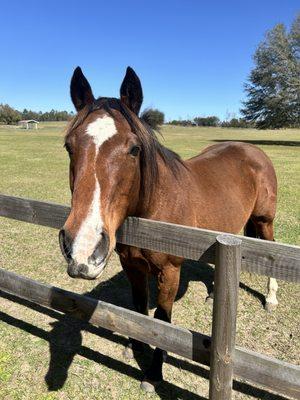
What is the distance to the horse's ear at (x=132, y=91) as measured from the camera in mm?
2480

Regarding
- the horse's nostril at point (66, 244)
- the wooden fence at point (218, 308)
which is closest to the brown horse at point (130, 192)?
the horse's nostril at point (66, 244)

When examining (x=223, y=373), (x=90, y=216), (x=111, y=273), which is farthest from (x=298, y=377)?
(x=111, y=273)

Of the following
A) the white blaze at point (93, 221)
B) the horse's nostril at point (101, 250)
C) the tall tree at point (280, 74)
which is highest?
the tall tree at point (280, 74)

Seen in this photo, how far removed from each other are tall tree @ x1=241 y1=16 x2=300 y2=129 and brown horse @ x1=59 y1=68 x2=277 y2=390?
3488cm

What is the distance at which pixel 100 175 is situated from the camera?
210 centimetres

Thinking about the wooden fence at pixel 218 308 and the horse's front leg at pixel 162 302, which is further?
the horse's front leg at pixel 162 302

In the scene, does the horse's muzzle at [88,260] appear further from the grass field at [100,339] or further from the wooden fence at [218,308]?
the grass field at [100,339]

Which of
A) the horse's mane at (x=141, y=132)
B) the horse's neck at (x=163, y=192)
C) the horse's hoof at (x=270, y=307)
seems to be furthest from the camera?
the horse's hoof at (x=270, y=307)

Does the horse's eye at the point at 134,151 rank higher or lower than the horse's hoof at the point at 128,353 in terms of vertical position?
higher

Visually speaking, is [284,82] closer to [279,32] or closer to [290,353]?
[279,32]

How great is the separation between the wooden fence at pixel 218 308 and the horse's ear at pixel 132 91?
0.83 metres

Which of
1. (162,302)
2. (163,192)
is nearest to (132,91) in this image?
(163,192)

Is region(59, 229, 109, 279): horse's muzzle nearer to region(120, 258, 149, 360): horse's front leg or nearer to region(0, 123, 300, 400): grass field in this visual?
region(120, 258, 149, 360): horse's front leg

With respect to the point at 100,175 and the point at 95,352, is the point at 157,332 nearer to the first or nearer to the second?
the point at 95,352
